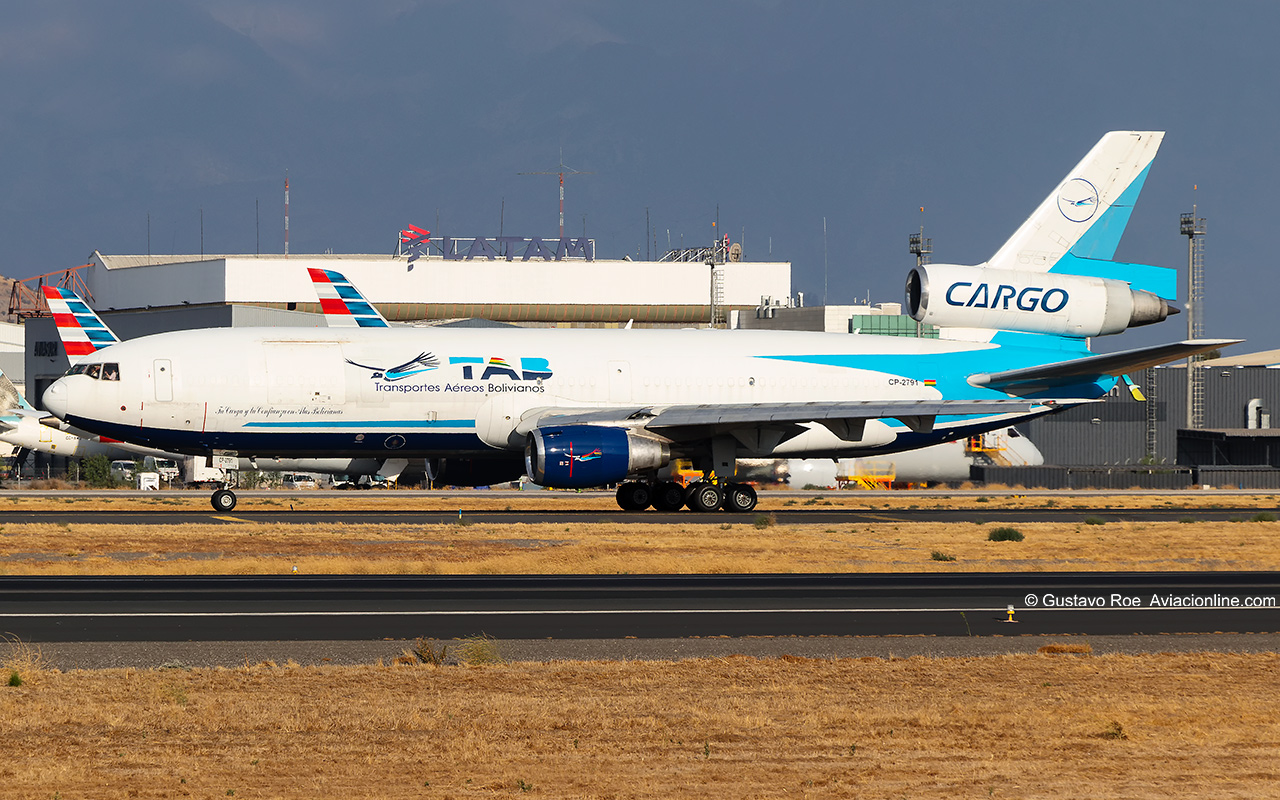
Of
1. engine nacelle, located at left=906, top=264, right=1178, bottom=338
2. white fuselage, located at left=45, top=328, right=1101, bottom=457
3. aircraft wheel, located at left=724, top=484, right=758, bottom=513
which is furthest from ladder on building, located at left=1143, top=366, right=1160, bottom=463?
aircraft wheel, located at left=724, top=484, right=758, bottom=513

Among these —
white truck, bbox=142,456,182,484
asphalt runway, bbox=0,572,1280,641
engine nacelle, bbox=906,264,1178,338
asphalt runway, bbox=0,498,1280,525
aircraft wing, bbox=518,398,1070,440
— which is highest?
engine nacelle, bbox=906,264,1178,338

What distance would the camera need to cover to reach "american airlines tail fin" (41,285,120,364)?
68375 millimetres

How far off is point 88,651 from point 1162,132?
39.5 meters

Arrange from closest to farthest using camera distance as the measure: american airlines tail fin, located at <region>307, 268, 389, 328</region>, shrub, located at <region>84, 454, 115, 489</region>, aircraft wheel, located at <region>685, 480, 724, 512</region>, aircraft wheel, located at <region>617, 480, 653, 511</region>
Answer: aircraft wheel, located at <region>685, 480, 724, 512</region>, aircraft wheel, located at <region>617, 480, 653, 511</region>, american airlines tail fin, located at <region>307, 268, 389, 328</region>, shrub, located at <region>84, 454, 115, 489</region>

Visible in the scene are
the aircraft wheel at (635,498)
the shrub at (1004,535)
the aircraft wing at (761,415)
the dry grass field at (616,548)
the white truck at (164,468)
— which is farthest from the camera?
the white truck at (164,468)

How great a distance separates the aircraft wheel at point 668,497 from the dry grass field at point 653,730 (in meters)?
27.0

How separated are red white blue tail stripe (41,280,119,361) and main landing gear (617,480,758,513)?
123ft

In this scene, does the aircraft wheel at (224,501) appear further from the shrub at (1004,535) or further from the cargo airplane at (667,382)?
the shrub at (1004,535)

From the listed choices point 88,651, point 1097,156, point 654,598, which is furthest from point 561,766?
point 1097,156

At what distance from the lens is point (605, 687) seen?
1253 cm

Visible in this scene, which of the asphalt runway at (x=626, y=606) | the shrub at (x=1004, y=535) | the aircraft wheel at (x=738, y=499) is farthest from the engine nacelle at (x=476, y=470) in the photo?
the asphalt runway at (x=626, y=606)

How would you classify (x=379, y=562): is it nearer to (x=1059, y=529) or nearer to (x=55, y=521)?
(x=55, y=521)

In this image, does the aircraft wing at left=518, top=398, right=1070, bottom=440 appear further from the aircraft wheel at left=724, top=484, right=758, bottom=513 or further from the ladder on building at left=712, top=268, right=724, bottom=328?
the ladder on building at left=712, top=268, right=724, bottom=328

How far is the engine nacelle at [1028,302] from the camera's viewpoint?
43406 mm
